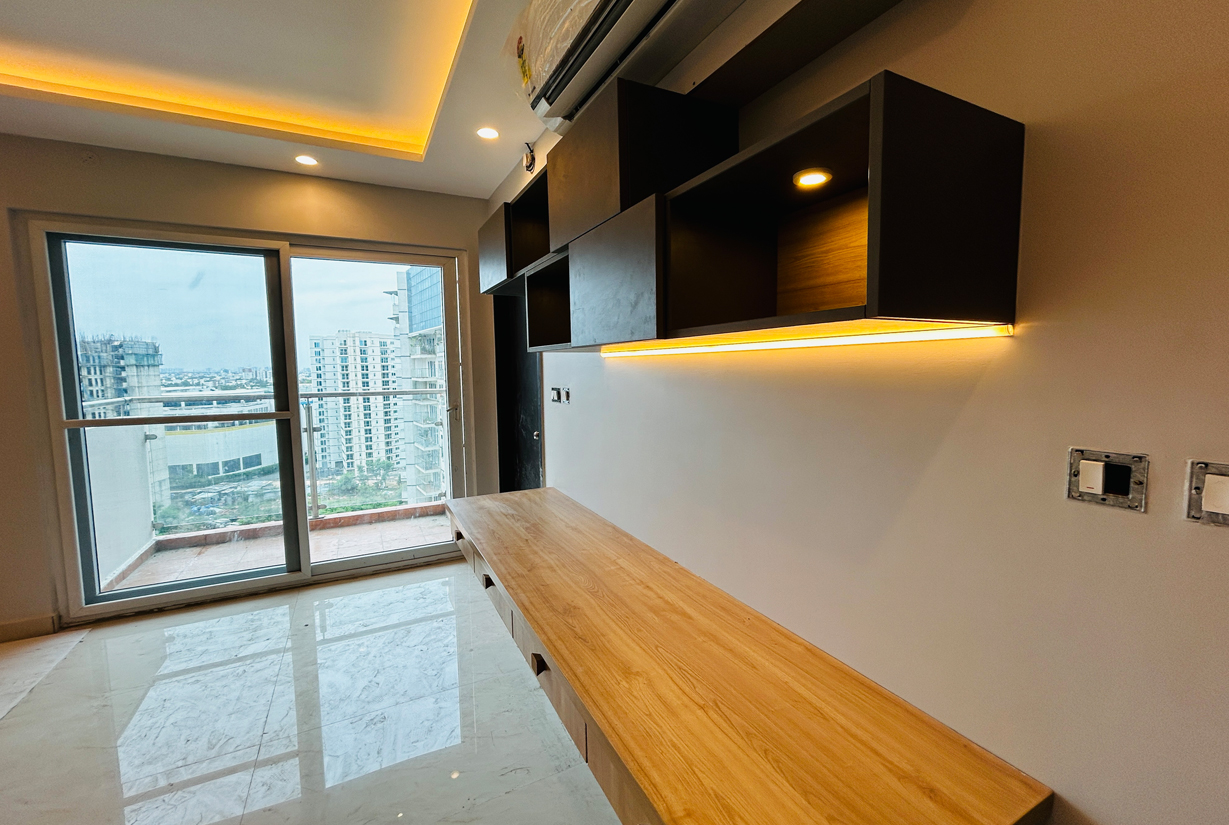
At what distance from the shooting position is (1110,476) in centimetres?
74

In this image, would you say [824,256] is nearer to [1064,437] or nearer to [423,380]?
[1064,437]

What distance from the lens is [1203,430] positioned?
2.14ft

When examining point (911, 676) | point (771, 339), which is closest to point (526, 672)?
point (911, 676)

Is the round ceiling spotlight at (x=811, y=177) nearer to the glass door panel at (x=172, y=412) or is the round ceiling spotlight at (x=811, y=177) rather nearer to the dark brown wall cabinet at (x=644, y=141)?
the dark brown wall cabinet at (x=644, y=141)

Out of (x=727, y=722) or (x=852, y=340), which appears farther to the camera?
(x=852, y=340)

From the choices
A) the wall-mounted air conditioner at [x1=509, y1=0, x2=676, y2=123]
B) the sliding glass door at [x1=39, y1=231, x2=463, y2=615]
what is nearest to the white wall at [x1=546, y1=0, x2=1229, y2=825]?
the wall-mounted air conditioner at [x1=509, y1=0, x2=676, y2=123]

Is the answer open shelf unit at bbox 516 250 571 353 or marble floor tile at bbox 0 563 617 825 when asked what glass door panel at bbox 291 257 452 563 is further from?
open shelf unit at bbox 516 250 571 353

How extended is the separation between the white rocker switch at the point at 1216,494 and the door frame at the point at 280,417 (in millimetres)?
3625

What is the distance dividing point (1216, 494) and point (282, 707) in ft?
9.55

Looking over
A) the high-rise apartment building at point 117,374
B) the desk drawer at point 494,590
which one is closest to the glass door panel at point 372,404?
the high-rise apartment building at point 117,374

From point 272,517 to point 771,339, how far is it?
3489mm

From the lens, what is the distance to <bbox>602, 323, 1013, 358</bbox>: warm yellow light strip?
874mm

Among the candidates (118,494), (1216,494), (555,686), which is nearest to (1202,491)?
(1216,494)

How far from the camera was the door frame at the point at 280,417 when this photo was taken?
2703mm
